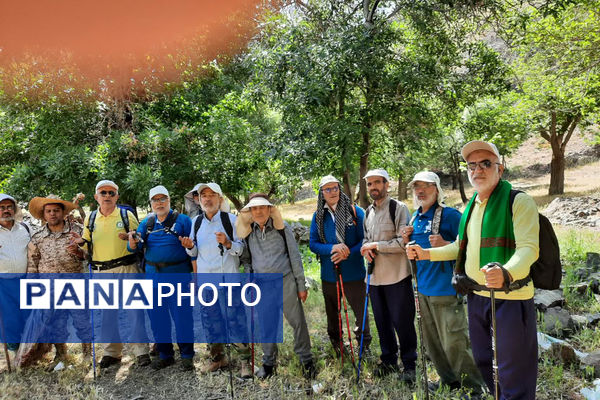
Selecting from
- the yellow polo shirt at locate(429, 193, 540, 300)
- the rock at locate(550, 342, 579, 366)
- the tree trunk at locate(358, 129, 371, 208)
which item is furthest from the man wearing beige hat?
the rock at locate(550, 342, 579, 366)

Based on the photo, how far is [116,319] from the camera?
541cm

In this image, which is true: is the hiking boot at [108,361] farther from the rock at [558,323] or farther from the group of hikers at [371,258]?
the rock at [558,323]

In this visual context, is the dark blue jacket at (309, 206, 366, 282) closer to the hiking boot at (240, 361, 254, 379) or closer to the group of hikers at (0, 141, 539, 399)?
the group of hikers at (0, 141, 539, 399)

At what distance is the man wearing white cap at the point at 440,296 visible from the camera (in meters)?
3.92

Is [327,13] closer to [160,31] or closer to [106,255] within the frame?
[106,255]

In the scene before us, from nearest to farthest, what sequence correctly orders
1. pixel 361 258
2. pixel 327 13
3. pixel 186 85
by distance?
pixel 361 258 → pixel 327 13 → pixel 186 85

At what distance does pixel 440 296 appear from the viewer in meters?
3.93

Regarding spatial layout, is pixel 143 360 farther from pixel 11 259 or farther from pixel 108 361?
pixel 11 259

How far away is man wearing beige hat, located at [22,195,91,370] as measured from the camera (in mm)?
5492

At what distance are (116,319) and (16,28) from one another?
448cm

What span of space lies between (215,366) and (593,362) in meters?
4.32

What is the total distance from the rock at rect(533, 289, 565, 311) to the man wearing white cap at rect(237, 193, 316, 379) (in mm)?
3694

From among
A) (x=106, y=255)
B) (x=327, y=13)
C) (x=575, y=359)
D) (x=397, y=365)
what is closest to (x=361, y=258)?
(x=397, y=365)

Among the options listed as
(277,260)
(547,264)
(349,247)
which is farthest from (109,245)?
(547,264)
